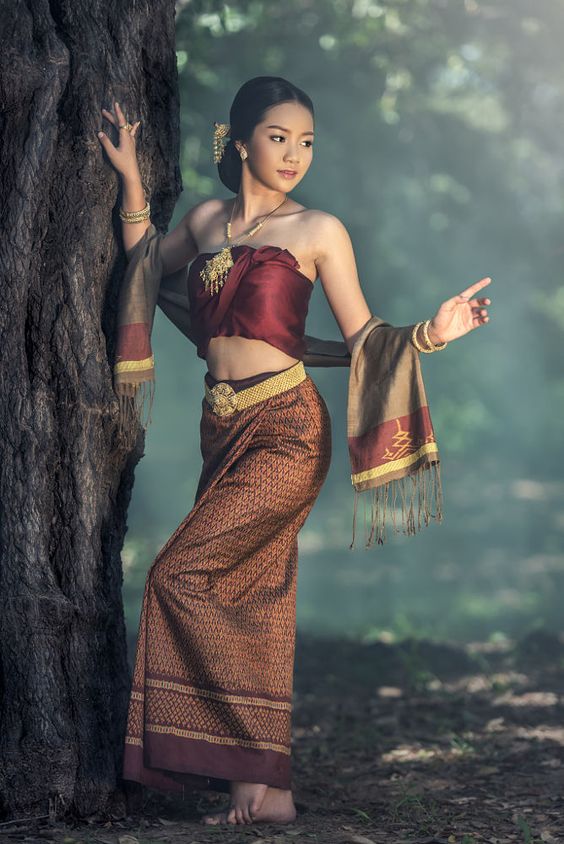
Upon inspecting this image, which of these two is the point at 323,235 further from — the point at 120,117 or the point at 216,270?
the point at 120,117

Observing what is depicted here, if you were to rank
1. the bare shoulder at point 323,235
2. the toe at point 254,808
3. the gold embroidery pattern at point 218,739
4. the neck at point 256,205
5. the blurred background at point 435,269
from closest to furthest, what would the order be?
1. the gold embroidery pattern at point 218,739
2. the toe at point 254,808
3. the bare shoulder at point 323,235
4. the neck at point 256,205
5. the blurred background at point 435,269

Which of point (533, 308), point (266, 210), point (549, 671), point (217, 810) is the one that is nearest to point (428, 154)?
point (533, 308)

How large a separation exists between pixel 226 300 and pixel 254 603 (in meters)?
1.10

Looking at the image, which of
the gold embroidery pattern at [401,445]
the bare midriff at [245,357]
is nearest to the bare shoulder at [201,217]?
the bare midriff at [245,357]

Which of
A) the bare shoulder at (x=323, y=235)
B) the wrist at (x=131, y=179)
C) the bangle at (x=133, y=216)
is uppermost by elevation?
the wrist at (x=131, y=179)

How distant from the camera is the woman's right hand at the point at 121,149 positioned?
3.99 meters

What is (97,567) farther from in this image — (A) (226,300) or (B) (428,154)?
(B) (428,154)

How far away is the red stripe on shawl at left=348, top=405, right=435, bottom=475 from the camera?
3.99 meters

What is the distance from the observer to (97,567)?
395cm

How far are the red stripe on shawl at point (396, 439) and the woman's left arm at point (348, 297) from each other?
0.99 ft

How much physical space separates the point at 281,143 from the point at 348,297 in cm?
62

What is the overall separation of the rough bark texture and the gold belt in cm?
38

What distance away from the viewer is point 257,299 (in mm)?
3900

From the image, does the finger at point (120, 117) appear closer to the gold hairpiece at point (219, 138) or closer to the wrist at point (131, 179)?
the wrist at point (131, 179)
